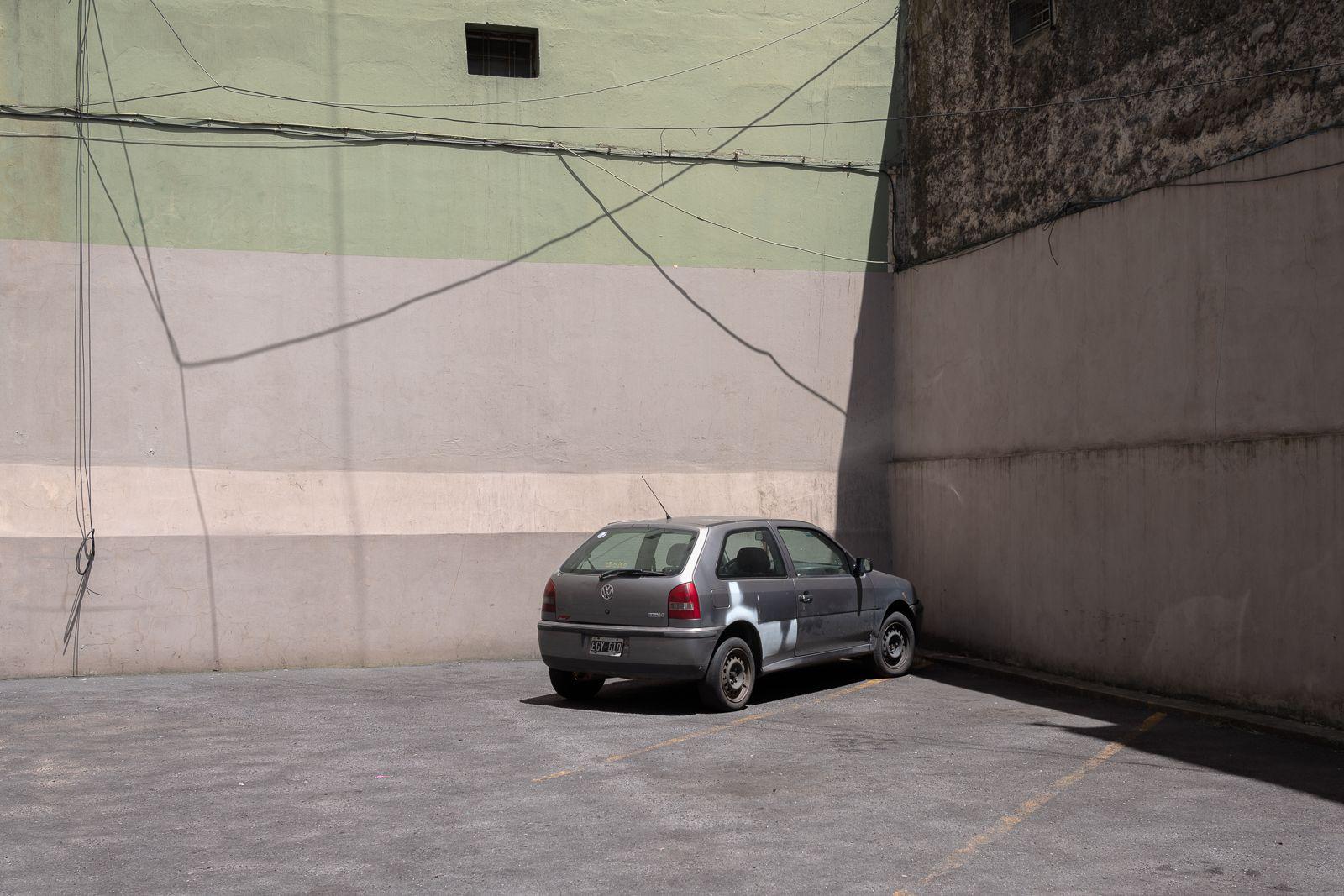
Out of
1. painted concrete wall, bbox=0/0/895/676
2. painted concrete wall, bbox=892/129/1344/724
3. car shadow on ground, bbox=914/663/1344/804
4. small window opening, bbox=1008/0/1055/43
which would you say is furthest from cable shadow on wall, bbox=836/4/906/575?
car shadow on ground, bbox=914/663/1344/804

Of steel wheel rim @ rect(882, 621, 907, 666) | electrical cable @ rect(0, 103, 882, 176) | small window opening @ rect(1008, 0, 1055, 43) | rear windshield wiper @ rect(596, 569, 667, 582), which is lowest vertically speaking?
steel wheel rim @ rect(882, 621, 907, 666)

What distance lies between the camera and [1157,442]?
10.7m

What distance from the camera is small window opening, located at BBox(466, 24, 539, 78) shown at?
46.8 ft

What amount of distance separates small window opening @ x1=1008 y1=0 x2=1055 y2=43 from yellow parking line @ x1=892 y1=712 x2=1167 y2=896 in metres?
7.25

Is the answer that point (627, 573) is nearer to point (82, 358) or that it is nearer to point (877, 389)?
point (877, 389)

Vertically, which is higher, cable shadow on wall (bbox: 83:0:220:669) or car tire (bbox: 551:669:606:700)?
cable shadow on wall (bbox: 83:0:220:669)

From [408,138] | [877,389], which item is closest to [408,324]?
[408,138]

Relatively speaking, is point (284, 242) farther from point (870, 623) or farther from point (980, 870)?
point (980, 870)

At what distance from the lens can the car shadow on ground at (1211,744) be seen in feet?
25.3

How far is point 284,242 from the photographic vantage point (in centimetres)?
1334

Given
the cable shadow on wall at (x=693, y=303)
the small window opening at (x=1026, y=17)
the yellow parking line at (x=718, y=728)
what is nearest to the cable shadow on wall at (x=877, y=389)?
the cable shadow on wall at (x=693, y=303)

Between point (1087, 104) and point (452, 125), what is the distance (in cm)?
680

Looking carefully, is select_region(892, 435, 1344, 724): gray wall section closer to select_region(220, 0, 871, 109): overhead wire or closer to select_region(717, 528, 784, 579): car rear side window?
select_region(717, 528, 784, 579): car rear side window

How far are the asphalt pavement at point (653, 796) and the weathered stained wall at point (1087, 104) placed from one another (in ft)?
15.7
